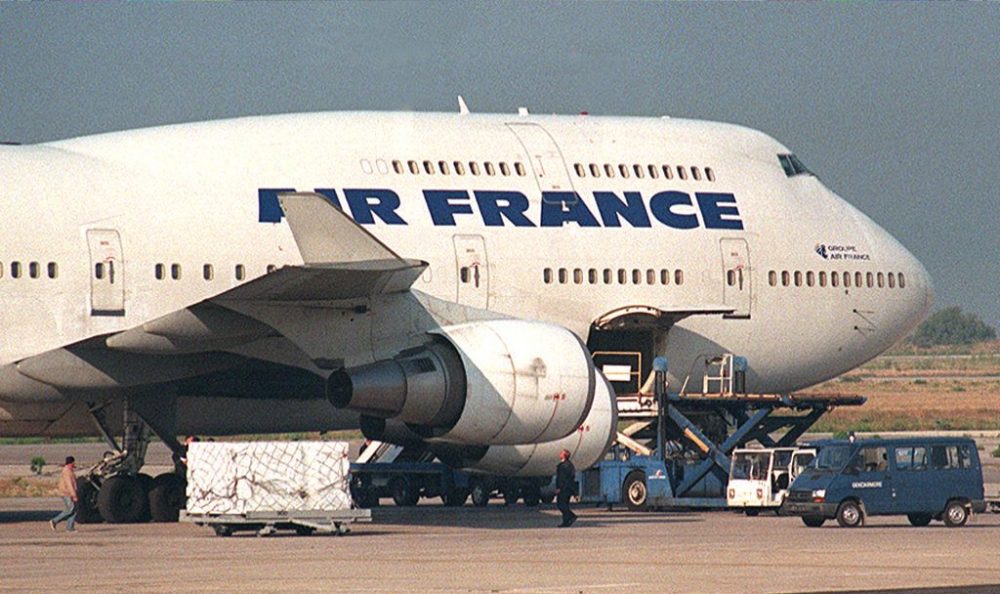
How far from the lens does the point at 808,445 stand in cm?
3431

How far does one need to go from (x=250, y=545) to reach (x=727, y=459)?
1226cm

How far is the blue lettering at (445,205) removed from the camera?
33.9 m

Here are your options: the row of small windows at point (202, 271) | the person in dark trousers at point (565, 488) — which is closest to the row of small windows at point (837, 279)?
the person in dark trousers at point (565, 488)

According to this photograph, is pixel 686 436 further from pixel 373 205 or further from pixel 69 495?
pixel 69 495

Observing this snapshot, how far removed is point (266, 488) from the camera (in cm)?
2970

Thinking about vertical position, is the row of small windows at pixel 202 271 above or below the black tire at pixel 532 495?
above

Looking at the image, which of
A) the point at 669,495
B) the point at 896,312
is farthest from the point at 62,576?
the point at 896,312

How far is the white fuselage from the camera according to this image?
31.4 metres

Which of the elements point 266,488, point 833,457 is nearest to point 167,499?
point 266,488

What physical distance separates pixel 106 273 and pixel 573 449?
8063mm

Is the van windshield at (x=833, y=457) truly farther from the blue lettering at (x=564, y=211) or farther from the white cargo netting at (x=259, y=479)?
the white cargo netting at (x=259, y=479)

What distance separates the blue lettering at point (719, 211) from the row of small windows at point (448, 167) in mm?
3753

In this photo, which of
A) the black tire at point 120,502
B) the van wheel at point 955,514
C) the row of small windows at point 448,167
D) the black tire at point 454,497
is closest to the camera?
the van wheel at point 955,514

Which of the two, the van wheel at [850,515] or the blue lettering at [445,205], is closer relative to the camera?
the van wheel at [850,515]
